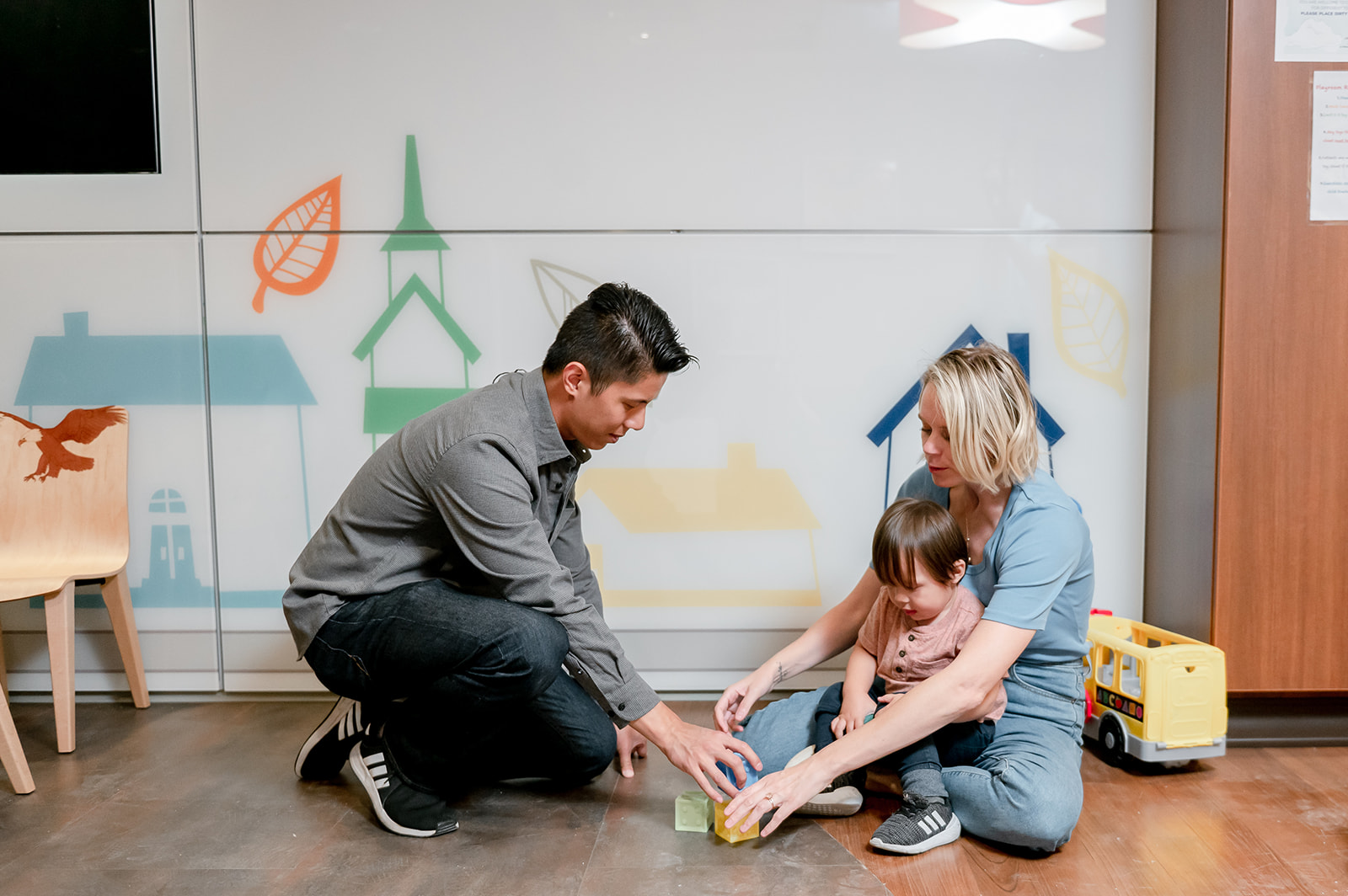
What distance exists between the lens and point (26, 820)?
1922 millimetres

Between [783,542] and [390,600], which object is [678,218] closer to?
[783,542]

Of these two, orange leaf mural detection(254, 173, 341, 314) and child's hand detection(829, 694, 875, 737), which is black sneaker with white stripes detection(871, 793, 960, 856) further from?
orange leaf mural detection(254, 173, 341, 314)

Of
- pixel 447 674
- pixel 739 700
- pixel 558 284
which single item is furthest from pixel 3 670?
pixel 739 700

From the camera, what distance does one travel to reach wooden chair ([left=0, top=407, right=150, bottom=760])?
2.58 metres

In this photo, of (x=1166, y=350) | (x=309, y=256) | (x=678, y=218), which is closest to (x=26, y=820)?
(x=309, y=256)

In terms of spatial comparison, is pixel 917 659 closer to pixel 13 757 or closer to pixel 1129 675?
pixel 1129 675

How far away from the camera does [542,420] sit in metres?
1.85

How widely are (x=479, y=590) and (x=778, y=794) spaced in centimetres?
78

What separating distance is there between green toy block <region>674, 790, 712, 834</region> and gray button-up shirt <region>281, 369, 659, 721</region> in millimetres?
252

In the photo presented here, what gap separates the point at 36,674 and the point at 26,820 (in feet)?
3.27

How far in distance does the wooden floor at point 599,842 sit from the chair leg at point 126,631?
372mm

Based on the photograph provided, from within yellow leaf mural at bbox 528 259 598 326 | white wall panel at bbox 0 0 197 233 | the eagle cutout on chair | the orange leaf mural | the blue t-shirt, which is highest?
white wall panel at bbox 0 0 197 233

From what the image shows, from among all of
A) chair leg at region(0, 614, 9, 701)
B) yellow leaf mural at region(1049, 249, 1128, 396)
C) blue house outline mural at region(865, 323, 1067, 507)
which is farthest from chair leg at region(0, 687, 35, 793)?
yellow leaf mural at region(1049, 249, 1128, 396)

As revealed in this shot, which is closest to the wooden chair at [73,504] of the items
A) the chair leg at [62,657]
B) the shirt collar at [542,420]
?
the chair leg at [62,657]
